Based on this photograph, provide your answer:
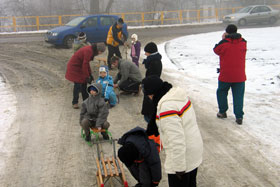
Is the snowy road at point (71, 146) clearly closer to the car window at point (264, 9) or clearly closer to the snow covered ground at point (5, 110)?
the snow covered ground at point (5, 110)

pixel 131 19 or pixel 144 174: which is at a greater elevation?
pixel 131 19

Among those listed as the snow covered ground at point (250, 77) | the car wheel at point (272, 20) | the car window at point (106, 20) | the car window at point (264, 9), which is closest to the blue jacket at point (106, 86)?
the snow covered ground at point (250, 77)

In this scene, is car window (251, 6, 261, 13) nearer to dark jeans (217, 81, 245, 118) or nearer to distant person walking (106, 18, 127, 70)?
distant person walking (106, 18, 127, 70)

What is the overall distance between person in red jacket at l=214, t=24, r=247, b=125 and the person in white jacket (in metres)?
3.66

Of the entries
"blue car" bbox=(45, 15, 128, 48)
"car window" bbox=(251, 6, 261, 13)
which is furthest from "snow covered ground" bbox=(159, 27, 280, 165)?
"car window" bbox=(251, 6, 261, 13)

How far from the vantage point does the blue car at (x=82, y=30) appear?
15.4m

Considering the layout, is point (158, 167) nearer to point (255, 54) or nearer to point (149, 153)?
point (149, 153)

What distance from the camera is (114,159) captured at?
496 centimetres

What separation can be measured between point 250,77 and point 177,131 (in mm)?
8312

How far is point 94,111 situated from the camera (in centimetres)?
614

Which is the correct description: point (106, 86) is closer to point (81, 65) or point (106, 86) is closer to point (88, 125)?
point (81, 65)

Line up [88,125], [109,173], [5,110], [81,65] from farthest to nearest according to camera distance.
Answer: [5,110] → [81,65] → [88,125] → [109,173]

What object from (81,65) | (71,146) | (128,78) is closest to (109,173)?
(71,146)

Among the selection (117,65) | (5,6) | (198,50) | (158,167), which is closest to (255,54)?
Result: (198,50)
